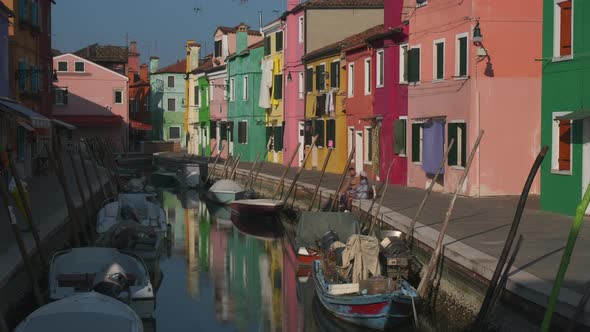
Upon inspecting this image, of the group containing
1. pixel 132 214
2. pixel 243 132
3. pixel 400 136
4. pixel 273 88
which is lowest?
pixel 132 214

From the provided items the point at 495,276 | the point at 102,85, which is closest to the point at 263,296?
the point at 495,276

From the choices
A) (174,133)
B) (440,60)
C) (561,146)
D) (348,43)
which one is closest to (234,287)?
(561,146)

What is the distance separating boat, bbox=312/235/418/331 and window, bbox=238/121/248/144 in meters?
37.9

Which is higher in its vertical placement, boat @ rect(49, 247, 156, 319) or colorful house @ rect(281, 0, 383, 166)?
colorful house @ rect(281, 0, 383, 166)

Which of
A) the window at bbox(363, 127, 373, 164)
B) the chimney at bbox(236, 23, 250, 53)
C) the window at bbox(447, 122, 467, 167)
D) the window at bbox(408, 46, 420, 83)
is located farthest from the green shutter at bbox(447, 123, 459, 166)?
the chimney at bbox(236, 23, 250, 53)

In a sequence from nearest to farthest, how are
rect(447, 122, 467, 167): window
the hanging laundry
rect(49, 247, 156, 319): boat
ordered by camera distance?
rect(49, 247, 156, 319): boat
rect(447, 122, 467, 167): window
the hanging laundry

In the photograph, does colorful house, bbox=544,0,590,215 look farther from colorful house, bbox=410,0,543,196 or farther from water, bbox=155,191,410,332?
water, bbox=155,191,410,332

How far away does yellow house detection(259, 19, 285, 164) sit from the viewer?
47.6 metres

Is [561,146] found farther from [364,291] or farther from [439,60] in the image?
[364,291]

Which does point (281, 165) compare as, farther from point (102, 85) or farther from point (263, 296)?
point (263, 296)

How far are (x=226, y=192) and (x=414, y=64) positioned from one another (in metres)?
11.4

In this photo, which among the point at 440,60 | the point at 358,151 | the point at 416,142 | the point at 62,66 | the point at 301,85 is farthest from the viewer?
the point at 62,66

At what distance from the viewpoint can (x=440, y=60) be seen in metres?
26.8

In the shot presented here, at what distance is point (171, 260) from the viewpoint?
907 inches
